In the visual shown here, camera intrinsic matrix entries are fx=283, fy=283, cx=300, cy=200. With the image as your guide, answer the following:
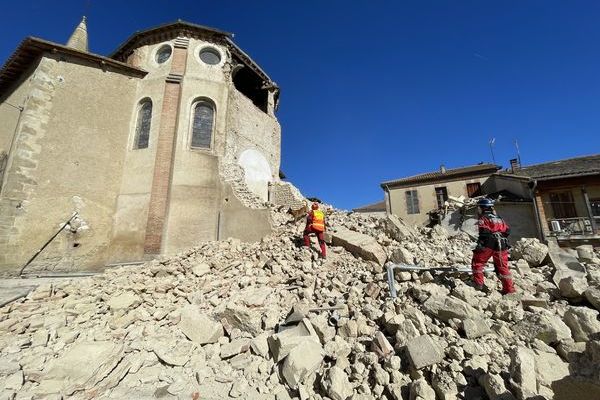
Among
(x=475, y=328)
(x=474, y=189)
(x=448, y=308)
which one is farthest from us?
(x=474, y=189)

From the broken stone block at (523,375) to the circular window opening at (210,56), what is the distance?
14332 millimetres

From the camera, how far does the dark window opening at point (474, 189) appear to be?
20656mm

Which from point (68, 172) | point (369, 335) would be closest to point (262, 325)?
point (369, 335)

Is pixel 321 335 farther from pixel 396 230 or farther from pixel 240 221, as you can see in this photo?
pixel 240 221

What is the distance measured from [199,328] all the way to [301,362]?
220 cm

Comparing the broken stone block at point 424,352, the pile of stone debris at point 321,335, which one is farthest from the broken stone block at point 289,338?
the broken stone block at point 424,352

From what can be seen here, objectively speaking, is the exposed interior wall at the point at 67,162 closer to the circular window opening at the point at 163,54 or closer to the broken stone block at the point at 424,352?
the circular window opening at the point at 163,54

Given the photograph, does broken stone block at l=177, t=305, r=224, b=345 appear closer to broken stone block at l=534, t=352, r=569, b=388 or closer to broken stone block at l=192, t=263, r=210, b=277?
broken stone block at l=192, t=263, r=210, b=277

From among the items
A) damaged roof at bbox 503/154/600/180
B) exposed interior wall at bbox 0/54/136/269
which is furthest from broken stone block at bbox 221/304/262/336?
damaged roof at bbox 503/154/600/180

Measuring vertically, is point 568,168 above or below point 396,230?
above

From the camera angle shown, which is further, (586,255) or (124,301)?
(124,301)

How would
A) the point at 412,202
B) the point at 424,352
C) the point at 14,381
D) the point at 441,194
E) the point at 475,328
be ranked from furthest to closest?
the point at 412,202 → the point at 441,194 → the point at 14,381 → the point at 475,328 → the point at 424,352

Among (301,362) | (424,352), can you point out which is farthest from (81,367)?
(424,352)

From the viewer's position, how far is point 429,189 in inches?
864
